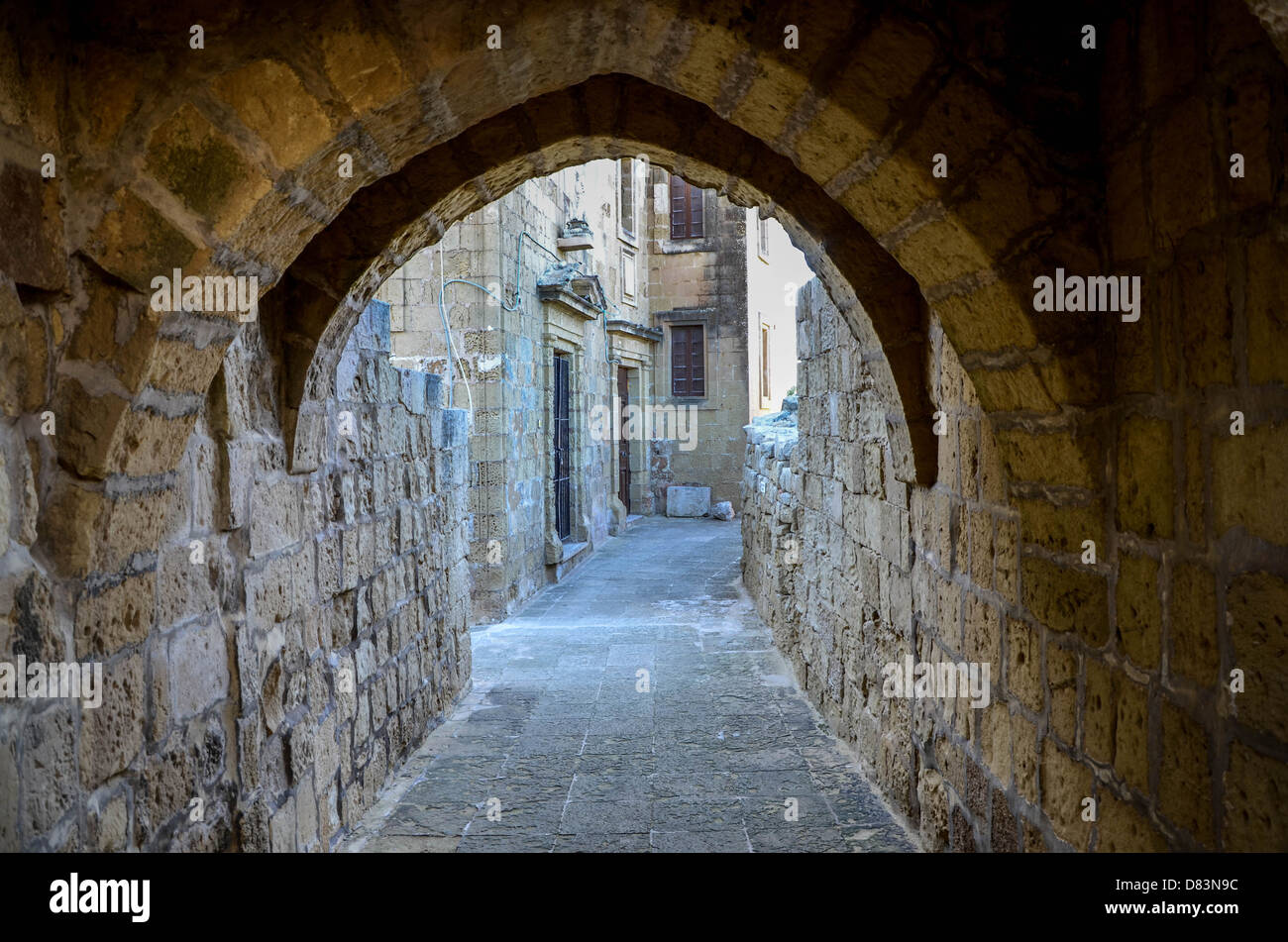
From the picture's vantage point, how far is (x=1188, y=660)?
5.05 ft

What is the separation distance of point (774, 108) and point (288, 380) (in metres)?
1.79

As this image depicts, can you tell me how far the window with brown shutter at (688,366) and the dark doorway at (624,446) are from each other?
45.4 inches


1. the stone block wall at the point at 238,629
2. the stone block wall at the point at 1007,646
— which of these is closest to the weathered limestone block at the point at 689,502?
the stone block wall at the point at 1007,646

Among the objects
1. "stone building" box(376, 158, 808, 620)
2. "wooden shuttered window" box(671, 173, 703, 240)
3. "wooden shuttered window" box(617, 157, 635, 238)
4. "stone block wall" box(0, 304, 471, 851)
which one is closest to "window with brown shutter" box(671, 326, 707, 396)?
"stone building" box(376, 158, 808, 620)

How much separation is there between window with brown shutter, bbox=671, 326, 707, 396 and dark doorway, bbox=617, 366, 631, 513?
1.15m

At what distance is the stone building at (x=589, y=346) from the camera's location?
24.8 ft

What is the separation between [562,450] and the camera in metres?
10.2

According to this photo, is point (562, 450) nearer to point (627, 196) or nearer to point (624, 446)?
point (624, 446)

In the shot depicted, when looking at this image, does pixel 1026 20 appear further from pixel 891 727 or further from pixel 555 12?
pixel 891 727

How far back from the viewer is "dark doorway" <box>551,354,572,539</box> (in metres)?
9.98

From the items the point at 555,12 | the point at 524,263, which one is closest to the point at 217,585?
the point at 555,12

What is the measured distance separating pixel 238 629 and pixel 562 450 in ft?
25.4

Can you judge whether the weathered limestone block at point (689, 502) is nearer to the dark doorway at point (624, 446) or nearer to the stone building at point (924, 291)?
the dark doorway at point (624, 446)

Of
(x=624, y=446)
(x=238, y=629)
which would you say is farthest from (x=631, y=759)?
(x=624, y=446)
